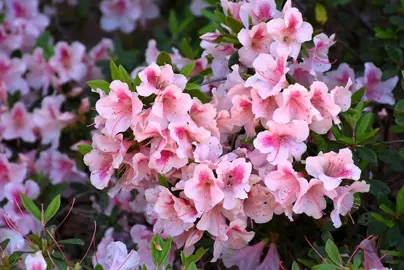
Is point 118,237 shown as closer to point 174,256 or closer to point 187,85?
point 174,256

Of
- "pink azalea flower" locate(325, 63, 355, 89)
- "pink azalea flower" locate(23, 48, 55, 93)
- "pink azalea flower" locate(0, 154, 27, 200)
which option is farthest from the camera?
"pink azalea flower" locate(23, 48, 55, 93)

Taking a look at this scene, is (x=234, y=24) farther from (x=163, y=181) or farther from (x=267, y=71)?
(x=163, y=181)

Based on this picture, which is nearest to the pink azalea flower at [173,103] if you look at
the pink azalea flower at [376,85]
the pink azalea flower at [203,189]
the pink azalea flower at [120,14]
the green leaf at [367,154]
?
the pink azalea flower at [203,189]

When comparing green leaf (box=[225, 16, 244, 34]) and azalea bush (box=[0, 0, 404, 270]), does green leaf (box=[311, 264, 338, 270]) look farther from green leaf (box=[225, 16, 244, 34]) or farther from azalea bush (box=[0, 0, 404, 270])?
green leaf (box=[225, 16, 244, 34])

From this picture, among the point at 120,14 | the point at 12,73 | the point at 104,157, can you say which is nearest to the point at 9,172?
the point at 12,73

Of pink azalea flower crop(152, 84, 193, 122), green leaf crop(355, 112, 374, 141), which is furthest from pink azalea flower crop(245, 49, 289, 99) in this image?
green leaf crop(355, 112, 374, 141)

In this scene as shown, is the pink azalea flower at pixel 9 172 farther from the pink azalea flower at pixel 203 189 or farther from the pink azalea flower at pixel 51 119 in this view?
the pink azalea flower at pixel 203 189
